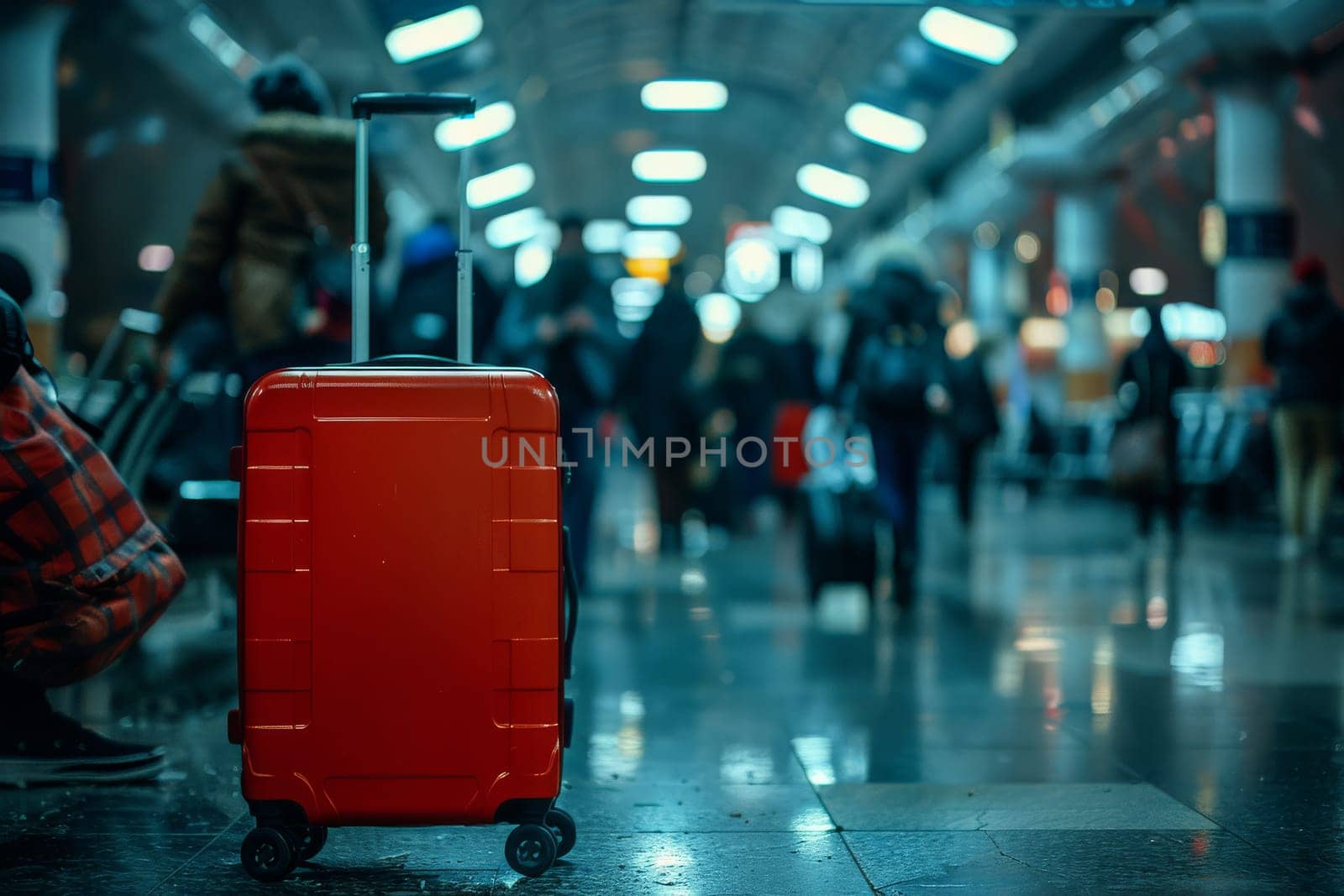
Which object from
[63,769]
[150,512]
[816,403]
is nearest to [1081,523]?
[816,403]

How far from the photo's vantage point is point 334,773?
3029 millimetres

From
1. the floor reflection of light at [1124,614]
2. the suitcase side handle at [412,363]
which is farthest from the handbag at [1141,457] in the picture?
the suitcase side handle at [412,363]

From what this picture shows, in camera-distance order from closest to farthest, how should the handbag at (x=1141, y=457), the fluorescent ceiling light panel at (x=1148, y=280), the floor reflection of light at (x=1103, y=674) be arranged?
the floor reflection of light at (x=1103, y=674), the handbag at (x=1141, y=457), the fluorescent ceiling light panel at (x=1148, y=280)

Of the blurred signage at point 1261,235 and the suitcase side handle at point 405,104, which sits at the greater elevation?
the blurred signage at point 1261,235

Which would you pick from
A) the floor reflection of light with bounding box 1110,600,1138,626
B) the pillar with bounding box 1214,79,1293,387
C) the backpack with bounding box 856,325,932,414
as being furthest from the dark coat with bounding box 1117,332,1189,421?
the backpack with bounding box 856,325,932,414

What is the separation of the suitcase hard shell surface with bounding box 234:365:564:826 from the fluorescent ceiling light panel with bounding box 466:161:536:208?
102 feet

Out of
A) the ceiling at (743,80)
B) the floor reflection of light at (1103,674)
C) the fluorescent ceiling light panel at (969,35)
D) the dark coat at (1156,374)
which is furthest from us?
the fluorescent ceiling light panel at (969,35)

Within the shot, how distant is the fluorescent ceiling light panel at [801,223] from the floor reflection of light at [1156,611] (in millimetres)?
35695

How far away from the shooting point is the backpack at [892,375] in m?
7.77

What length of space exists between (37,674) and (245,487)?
42.4 inches

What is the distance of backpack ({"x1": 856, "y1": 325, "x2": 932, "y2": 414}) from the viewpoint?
25.5 ft

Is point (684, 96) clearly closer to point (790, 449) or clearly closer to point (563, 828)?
point (790, 449)

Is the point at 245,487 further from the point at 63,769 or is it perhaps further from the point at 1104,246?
the point at 1104,246

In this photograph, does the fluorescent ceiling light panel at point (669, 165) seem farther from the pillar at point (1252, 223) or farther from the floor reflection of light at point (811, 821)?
the floor reflection of light at point (811, 821)
